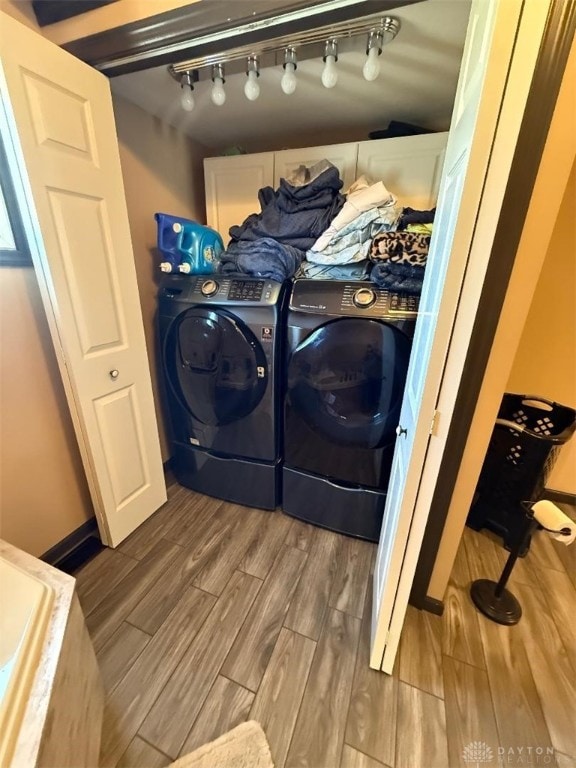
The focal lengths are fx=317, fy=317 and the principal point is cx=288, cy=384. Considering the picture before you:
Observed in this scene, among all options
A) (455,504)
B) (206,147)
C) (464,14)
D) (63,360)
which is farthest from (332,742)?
(206,147)

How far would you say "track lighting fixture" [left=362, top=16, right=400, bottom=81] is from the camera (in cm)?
100

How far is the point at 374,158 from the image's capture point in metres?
1.58

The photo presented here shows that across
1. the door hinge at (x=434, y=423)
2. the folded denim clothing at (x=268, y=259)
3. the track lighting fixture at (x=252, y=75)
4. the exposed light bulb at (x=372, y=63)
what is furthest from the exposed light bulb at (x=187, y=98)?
the door hinge at (x=434, y=423)

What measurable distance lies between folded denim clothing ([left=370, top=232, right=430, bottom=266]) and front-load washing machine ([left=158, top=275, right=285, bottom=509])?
1.45ft

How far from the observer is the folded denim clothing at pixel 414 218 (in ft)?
4.44

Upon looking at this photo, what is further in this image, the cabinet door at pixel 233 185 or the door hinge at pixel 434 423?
the cabinet door at pixel 233 185

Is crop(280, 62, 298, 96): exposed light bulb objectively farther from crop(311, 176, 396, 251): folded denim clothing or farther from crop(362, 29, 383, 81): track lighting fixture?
crop(311, 176, 396, 251): folded denim clothing

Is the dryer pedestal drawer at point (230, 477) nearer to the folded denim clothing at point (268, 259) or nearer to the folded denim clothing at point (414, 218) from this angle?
the folded denim clothing at point (268, 259)

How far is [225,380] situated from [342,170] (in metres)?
1.24

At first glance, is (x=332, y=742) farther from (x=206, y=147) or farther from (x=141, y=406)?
(x=206, y=147)

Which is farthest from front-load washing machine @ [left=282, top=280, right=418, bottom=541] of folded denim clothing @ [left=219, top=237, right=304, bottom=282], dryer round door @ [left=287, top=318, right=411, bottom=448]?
folded denim clothing @ [left=219, top=237, right=304, bottom=282]

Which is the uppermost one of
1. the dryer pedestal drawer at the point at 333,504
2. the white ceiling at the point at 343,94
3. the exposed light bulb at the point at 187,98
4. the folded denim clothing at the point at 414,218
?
the white ceiling at the point at 343,94

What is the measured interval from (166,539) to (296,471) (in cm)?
74

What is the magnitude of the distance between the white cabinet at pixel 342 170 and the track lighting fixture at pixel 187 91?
0.39 meters
